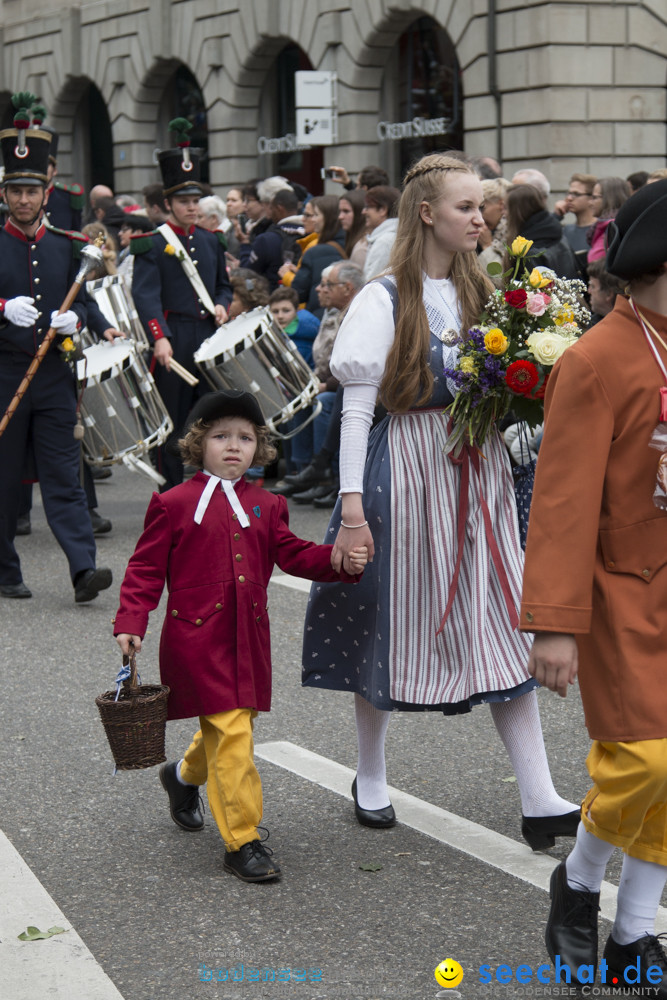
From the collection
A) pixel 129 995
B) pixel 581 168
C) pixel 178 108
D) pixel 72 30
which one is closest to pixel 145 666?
pixel 129 995

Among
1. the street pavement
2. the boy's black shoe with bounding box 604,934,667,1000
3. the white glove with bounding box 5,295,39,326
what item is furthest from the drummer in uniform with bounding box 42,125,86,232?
the boy's black shoe with bounding box 604,934,667,1000

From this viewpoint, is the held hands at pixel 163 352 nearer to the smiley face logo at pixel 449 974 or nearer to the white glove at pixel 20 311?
the white glove at pixel 20 311

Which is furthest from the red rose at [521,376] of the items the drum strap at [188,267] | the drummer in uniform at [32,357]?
the drum strap at [188,267]

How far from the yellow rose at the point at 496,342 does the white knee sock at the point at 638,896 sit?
143 cm

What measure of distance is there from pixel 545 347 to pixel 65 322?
4093 millimetres

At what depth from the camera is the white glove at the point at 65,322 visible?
7602 millimetres

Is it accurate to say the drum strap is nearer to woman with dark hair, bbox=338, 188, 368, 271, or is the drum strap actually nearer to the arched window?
woman with dark hair, bbox=338, 188, 368, 271

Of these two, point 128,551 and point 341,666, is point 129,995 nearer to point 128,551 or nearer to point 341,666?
point 341,666

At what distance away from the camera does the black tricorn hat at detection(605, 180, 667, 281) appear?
9.87ft

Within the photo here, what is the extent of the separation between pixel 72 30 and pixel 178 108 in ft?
11.0

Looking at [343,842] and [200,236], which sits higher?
[200,236]

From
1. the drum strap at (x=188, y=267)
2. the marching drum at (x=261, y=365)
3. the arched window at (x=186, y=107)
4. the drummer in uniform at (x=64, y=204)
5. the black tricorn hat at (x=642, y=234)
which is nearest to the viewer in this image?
the black tricorn hat at (x=642, y=234)

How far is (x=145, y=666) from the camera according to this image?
6.44 meters

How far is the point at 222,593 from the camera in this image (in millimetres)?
4137
